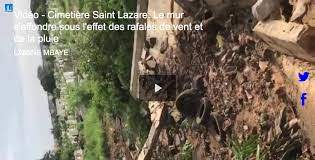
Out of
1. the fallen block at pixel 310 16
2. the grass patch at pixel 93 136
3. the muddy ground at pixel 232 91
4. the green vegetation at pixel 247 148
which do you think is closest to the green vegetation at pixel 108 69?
the grass patch at pixel 93 136

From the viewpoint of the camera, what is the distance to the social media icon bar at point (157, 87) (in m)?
5.73

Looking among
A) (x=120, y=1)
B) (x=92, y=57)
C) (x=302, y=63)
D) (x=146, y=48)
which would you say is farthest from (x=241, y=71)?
(x=92, y=57)

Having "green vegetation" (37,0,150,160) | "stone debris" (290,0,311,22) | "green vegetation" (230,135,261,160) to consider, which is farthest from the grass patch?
"stone debris" (290,0,311,22)

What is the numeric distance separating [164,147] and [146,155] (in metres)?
0.41

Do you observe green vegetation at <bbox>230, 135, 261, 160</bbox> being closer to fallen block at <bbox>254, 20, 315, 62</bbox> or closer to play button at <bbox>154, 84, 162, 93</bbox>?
fallen block at <bbox>254, 20, 315, 62</bbox>

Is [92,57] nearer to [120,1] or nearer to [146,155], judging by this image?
[120,1]

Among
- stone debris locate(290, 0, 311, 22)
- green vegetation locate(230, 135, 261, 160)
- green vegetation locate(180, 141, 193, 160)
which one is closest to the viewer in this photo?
stone debris locate(290, 0, 311, 22)

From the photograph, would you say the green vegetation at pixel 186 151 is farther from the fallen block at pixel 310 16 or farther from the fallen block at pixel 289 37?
the fallen block at pixel 310 16

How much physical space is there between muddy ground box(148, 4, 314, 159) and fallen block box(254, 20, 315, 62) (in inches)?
11.8

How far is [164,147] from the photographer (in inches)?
242

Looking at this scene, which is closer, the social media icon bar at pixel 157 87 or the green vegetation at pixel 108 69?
the social media icon bar at pixel 157 87

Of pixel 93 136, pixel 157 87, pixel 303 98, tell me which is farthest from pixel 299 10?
pixel 93 136

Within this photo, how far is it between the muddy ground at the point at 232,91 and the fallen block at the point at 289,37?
30 cm

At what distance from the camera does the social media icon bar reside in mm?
5730
